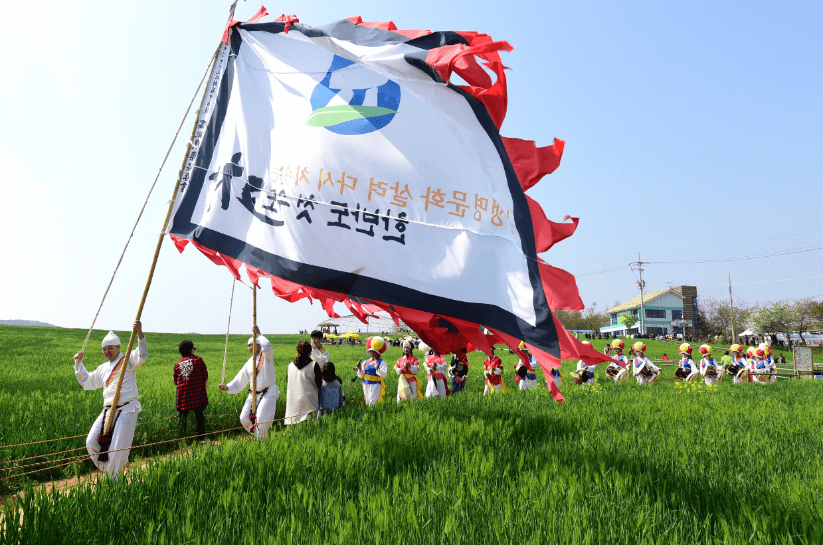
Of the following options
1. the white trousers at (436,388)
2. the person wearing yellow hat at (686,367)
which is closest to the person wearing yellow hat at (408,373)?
the white trousers at (436,388)

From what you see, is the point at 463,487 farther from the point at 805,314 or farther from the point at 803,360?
the point at 805,314

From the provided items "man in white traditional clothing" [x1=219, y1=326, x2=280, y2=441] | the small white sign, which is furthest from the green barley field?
the small white sign

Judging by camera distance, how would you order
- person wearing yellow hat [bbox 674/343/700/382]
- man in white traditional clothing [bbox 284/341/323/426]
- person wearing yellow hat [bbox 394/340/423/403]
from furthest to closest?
person wearing yellow hat [bbox 674/343/700/382] < person wearing yellow hat [bbox 394/340/423/403] < man in white traditional clothing [bbox 284/341/323/426]

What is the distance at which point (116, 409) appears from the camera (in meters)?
5.41

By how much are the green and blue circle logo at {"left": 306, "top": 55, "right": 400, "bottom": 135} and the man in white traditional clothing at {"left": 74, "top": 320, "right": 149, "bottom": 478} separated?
3243 mm

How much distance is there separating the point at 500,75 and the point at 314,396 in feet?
19.8

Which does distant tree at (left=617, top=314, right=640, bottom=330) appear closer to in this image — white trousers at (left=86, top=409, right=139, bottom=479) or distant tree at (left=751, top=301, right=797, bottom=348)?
distant tree at (left=751, top=301, right=797, bottom=348)

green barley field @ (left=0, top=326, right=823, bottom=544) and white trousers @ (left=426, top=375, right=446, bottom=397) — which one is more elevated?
green barley field @ (left=0, top=326, right=823, bottom=544)

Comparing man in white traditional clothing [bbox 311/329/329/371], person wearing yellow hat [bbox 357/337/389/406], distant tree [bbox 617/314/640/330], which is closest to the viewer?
man in white traditional clothing [bbox 311/329/329/371]

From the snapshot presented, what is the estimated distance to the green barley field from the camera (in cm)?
269

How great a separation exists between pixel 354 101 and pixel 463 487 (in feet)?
11.6

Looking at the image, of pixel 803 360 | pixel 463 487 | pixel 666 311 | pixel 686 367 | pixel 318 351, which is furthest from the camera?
pixel 666 311

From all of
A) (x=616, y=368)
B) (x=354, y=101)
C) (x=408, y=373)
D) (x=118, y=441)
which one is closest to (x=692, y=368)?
(x=616, y=368)

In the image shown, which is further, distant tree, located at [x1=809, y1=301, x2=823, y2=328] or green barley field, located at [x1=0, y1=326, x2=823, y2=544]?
distant tree, located at [x1=809, y1=301, x2=823, y2=328]
